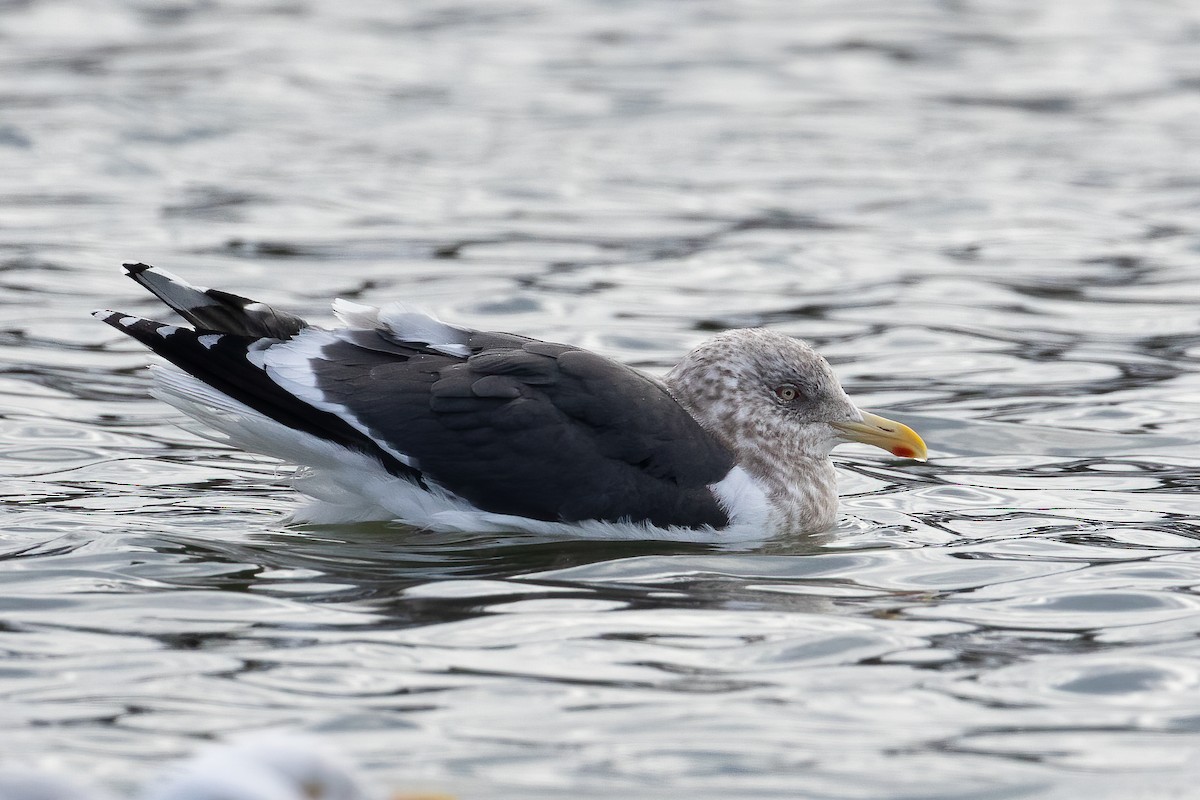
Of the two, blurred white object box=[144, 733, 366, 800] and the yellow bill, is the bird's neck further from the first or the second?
blurred white object box=[144, 733, 366, 800]

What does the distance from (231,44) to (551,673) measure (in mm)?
16915

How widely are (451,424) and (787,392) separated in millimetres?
1651

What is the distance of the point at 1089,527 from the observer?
8359 millimetres

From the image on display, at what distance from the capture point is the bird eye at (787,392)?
8641mm

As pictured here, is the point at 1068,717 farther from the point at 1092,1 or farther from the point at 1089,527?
the point at 1092,1

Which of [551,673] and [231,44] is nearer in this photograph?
[551,673]

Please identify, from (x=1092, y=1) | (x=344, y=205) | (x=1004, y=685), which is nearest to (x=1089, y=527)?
(x=1004, y=685)

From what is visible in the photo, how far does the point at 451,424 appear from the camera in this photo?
7.84m

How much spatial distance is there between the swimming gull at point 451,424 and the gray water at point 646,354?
0.62ft

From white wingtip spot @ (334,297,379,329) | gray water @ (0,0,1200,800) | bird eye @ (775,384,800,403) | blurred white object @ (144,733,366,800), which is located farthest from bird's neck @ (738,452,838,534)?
blurred white object @ (144,733,366,800)

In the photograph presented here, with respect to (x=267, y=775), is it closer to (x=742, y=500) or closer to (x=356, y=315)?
(x=742, y=500)

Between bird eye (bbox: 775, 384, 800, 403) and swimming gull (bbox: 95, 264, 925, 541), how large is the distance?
0.52m

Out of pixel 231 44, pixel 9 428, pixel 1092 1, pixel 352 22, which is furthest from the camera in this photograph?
pixel 1092 1

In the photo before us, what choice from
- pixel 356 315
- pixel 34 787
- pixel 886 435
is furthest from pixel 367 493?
pixel 34 787
